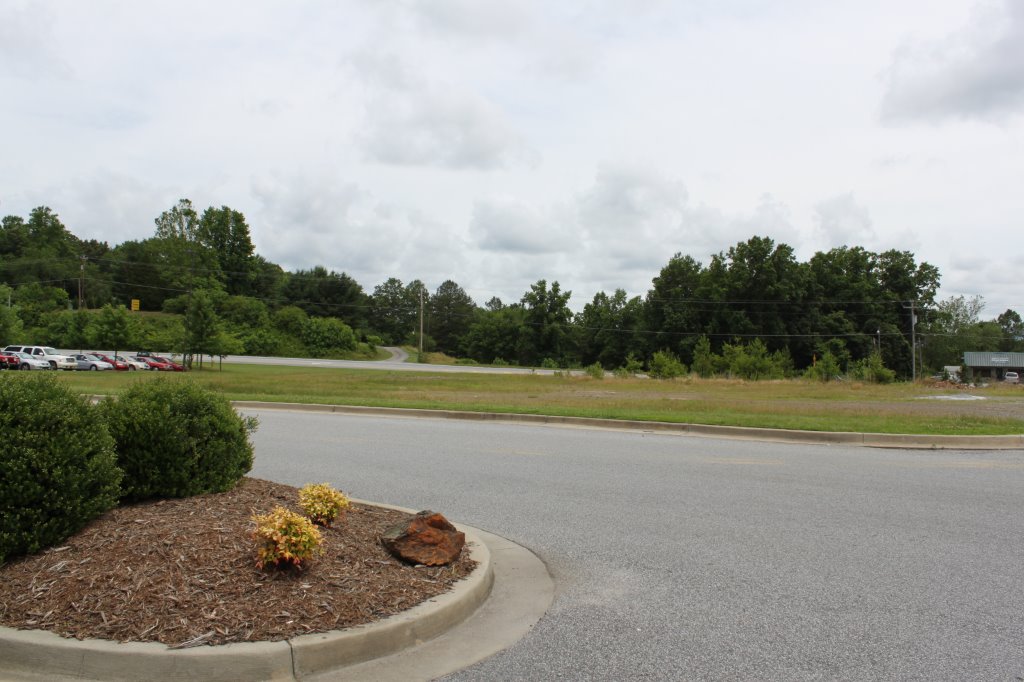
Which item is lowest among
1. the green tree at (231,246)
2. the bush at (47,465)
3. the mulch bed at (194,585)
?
the mulch bed at (194,585)

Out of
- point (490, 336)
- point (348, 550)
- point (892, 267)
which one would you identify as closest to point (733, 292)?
point (892, 267)

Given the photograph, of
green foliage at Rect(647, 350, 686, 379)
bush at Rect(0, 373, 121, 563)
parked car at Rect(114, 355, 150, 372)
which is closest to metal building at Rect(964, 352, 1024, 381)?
green foliage at Rect(647, 350, 686, 379)

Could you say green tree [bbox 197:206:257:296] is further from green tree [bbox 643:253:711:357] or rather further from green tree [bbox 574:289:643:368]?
green tree [bbox 643:253:711:357]

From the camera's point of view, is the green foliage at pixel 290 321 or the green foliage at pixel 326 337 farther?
the green foliage at pixel 290 321

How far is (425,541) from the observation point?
5203 millimetres

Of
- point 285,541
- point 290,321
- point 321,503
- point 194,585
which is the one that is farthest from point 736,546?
point 290,321

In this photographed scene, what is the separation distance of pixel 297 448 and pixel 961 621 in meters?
9.63

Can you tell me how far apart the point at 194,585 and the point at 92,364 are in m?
56.0

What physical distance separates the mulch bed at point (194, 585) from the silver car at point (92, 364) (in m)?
54.1

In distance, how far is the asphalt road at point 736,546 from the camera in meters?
4.18

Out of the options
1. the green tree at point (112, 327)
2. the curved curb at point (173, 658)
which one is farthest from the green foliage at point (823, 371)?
the curved curb at point (173, 658)

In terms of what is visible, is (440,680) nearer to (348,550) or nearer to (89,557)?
(348,550)

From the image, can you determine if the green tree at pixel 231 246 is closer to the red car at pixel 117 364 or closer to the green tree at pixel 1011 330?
the red car at pixel 117 364

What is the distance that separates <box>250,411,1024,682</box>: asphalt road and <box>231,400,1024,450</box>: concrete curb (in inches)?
40.5
